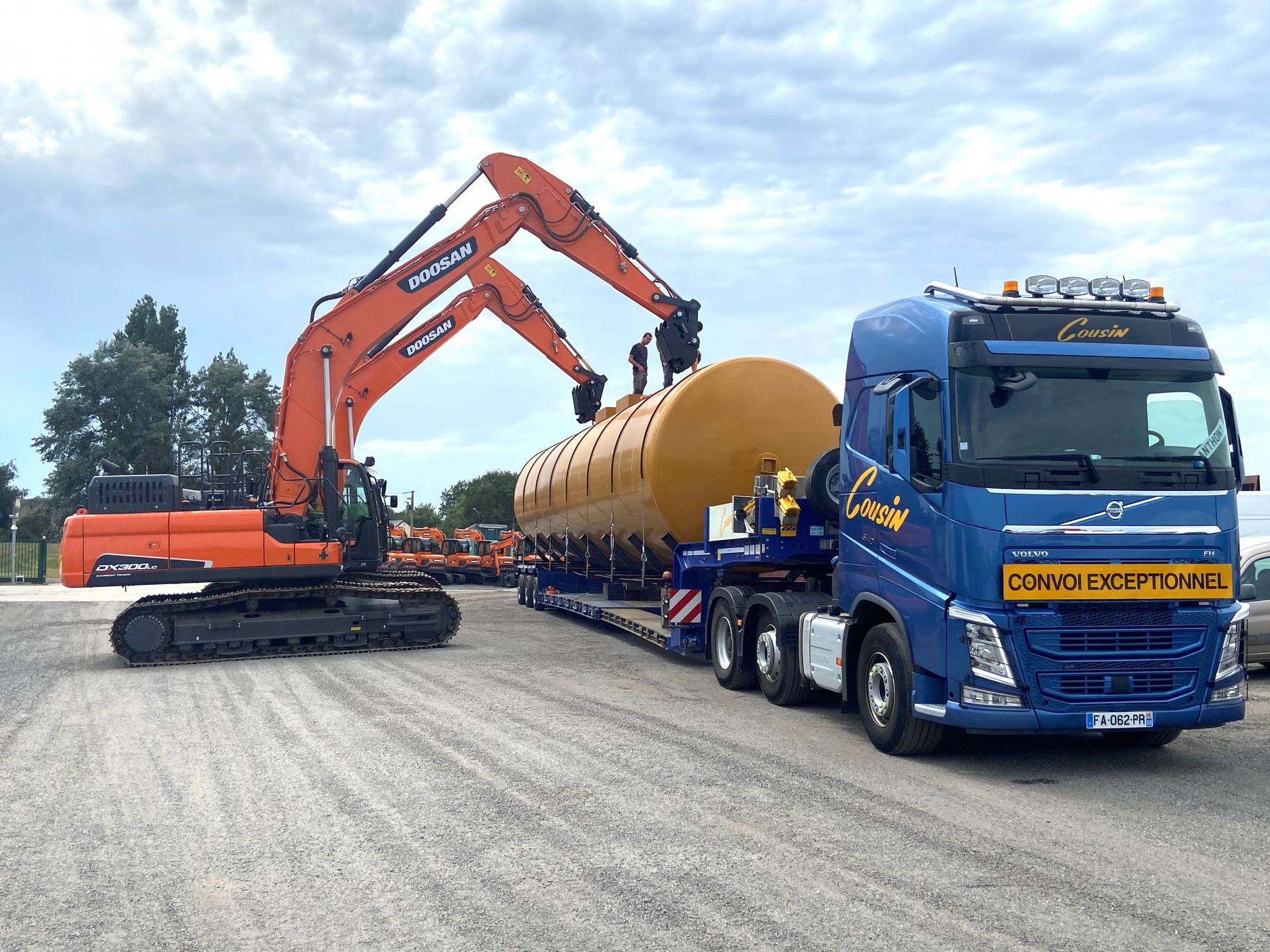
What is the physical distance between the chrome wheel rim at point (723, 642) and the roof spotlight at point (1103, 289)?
17.7 feet

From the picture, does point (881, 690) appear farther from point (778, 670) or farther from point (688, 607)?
point (688, 607)

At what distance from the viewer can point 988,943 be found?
4.78 metres

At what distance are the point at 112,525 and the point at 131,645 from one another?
1.66 metres

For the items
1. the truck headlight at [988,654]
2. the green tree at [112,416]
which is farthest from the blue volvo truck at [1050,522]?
the green tree at [112,416]

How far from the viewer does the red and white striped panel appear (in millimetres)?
14000

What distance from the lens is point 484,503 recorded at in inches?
4119

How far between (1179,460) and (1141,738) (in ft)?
8.02

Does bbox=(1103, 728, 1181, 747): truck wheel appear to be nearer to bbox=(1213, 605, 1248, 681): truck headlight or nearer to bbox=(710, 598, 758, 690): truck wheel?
bbox=(1213, 605, 1248, 681): truck headlight

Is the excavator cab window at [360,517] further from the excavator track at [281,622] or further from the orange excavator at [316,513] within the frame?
the excavator track at [281,622]

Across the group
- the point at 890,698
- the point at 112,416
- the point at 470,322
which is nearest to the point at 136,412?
the point at 112,416

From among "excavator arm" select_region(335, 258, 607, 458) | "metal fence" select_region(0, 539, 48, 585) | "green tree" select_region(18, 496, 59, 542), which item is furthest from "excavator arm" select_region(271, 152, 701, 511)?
"green tree" select_region(18, 496, 59, 542)

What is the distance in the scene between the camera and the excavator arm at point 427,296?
16828 millimetres

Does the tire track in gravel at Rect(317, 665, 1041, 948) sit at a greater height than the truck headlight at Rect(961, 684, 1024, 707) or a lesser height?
lesser

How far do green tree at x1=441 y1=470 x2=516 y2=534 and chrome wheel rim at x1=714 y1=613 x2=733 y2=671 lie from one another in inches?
3343
